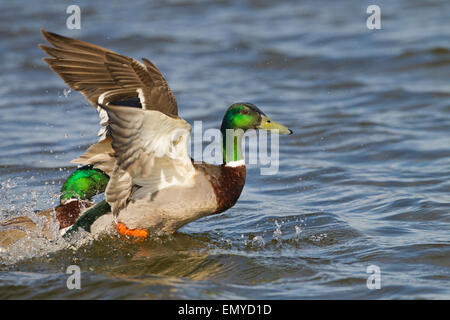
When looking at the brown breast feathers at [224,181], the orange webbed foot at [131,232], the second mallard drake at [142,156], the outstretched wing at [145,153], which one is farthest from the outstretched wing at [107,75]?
the orange webbed foot at [131,232]

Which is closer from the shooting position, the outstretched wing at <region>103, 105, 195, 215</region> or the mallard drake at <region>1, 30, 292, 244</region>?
the outstretched wing at <region>103, 105, 195, 215</region>

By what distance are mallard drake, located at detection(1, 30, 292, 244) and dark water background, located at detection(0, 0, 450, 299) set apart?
0.35 metres

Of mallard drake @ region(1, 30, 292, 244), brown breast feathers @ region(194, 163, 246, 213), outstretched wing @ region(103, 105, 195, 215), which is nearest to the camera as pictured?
outstretched wing @ region(103, 105, 195, 215)

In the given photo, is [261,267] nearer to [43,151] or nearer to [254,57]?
[43,151]

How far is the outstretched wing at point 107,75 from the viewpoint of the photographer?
540cm

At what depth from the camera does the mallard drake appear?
527 centimetres

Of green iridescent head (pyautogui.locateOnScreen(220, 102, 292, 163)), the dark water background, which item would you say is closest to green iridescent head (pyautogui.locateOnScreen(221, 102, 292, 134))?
green iridescent head (pyautogui.locateOnScreen(220, 102, 292, 163))

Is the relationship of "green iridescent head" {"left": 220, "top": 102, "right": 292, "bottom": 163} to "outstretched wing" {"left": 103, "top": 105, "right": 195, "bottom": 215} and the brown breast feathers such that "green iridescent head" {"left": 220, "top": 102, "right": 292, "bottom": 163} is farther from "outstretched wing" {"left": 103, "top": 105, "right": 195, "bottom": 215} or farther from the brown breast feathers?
"outstretched wing" {"left": 103, "top": 105, "right": 195, "bottom": 215}

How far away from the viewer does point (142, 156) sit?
5344mm

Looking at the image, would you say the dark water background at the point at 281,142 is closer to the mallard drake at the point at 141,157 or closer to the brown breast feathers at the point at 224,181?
the mallard drake at the point at 141,157

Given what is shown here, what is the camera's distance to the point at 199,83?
11.7 m

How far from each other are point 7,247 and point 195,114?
189 inches

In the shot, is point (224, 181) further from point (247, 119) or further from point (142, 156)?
point (142, 156)
